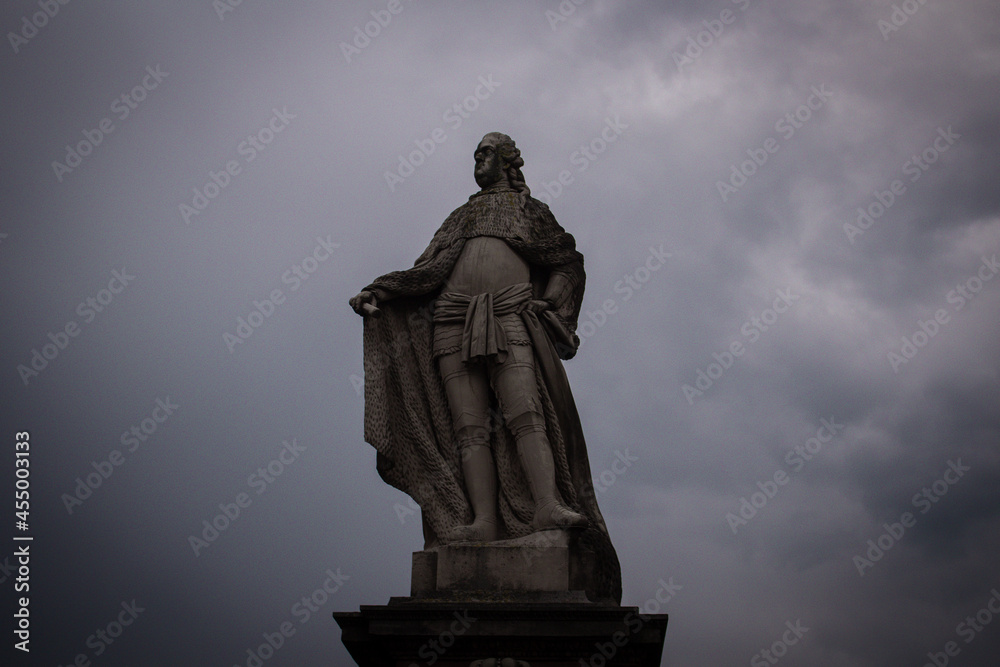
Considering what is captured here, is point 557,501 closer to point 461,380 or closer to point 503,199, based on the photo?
point 461,380

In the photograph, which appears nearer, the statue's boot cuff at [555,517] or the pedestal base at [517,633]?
the pedestal base at [517,633]

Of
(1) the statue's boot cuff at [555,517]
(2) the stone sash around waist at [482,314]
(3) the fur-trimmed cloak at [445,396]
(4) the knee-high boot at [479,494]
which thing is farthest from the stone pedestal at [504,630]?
(2) the stone sash around waist at [482,314]

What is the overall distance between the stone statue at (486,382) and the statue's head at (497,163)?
0.27 metres

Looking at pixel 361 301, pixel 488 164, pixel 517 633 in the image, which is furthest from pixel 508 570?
pixel 488 164

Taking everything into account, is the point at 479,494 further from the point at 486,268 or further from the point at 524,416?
the point at 486,268

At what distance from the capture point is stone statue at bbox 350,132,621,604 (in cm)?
891

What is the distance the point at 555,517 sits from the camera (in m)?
8.51

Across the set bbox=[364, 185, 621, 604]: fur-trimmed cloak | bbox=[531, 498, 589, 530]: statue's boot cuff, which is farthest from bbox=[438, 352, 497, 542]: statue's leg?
bbox=[531, 498, 589, 530]: statue's boot cuff

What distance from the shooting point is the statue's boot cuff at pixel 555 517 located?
27.7 feet

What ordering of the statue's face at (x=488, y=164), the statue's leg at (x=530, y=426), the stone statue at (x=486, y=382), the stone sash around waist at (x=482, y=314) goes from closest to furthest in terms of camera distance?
the statue's leg at (x=530, y=426) → the stone statue at (x=486, y=382) → the stone sash around waist at (x=482, y=314) → the statue's face at (x=488, y=164)

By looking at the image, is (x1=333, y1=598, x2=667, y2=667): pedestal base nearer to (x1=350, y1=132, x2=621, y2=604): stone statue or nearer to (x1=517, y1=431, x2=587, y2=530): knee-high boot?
(x1=350, y1=132, x2=621, y2=604): stone statue

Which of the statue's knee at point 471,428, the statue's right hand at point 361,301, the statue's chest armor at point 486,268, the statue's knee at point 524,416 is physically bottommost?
the statue's knee at point 471,428

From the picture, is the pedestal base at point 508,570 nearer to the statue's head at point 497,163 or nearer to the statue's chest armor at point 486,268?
the statue's chest armor at point 486,268

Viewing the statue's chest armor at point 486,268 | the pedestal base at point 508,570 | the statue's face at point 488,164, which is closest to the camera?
the pedestal base at point 508,570
